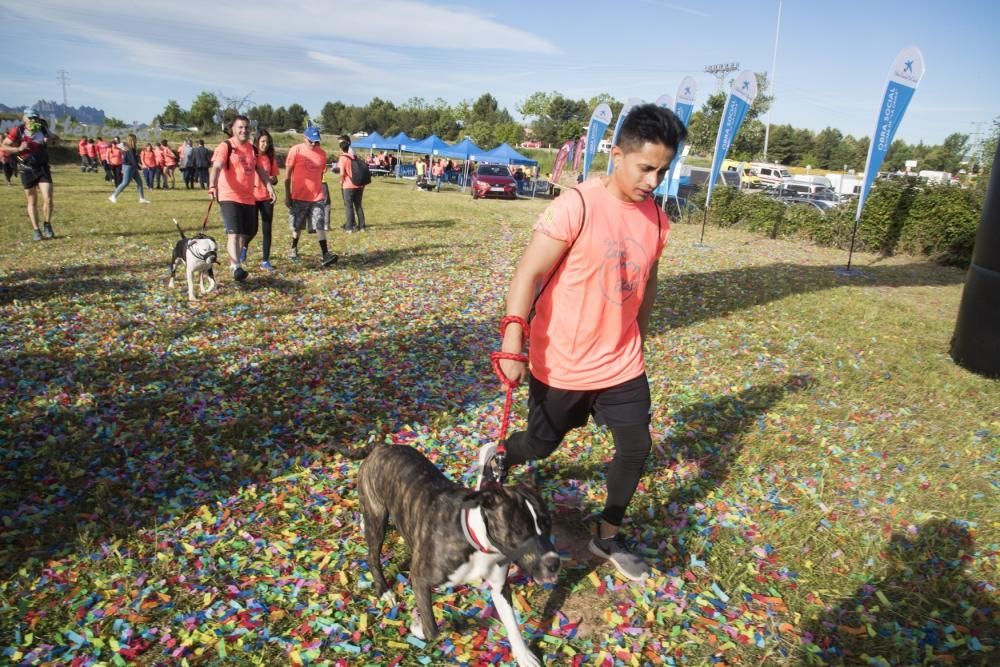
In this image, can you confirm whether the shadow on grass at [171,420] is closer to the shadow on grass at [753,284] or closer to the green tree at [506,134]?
the shadow on grass at [753,284]

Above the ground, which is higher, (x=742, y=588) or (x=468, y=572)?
(x=468, y=572)

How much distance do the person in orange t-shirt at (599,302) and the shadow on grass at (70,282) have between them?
8220 mm

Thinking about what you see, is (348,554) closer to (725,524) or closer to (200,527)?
(200,527)

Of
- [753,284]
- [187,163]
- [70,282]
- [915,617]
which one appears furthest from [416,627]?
[187,163]

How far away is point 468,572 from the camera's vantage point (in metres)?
2.48

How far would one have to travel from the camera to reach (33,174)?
431 inches

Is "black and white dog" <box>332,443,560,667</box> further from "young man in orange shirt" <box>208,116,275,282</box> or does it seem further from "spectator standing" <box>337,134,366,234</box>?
"spectator standing" <box>337,134,366,234</box>

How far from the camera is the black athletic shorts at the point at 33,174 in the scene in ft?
35.6

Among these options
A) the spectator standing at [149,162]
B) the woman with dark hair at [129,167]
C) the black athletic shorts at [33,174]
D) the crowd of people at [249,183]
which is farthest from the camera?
the spectator standing at [149,162]

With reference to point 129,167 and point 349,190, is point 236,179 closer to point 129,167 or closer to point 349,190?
point 349,190

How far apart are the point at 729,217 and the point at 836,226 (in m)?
4.36

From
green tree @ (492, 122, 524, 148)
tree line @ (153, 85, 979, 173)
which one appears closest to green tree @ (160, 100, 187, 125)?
tree line @ (153, 85, 979, 173)

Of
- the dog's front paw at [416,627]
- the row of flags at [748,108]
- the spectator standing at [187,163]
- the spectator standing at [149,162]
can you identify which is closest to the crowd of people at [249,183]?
the row of flags at [748,108]

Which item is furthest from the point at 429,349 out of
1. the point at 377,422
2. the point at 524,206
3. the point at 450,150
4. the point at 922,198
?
the point at 450,150
